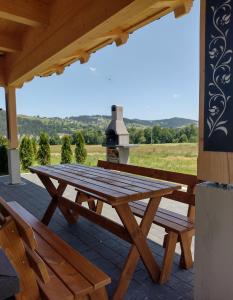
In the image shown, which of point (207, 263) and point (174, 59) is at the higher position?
point (174, 59)

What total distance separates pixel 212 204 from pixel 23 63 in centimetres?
414

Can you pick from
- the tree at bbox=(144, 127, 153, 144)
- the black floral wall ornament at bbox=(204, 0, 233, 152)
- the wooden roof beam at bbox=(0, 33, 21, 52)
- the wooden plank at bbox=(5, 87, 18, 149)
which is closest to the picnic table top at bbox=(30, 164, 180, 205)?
the black floral wall ornament at bbox=(204, 0, 233, 152)

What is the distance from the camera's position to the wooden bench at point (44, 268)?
1.16 meters

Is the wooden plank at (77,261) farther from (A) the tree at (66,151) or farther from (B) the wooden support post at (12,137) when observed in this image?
(A) the tree at (66,151)

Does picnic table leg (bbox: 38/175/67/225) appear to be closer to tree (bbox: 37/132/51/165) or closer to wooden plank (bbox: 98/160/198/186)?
wooden plank (bbox: 98/160/198/186)

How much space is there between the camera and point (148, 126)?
11.8m

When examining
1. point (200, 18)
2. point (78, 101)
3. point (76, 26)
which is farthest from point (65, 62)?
point (78, 101)

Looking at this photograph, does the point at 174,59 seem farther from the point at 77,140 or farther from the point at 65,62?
the point at 65,62

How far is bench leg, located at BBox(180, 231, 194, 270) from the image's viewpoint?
222cm

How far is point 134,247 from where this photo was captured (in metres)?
2.03

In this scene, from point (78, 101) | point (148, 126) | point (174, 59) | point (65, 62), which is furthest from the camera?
point (78, 101)

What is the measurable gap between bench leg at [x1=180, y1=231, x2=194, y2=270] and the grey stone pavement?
58 mm

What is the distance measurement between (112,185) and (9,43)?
130 inches

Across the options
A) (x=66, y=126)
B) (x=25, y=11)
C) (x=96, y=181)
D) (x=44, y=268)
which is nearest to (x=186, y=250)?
(x=96, y=181)
